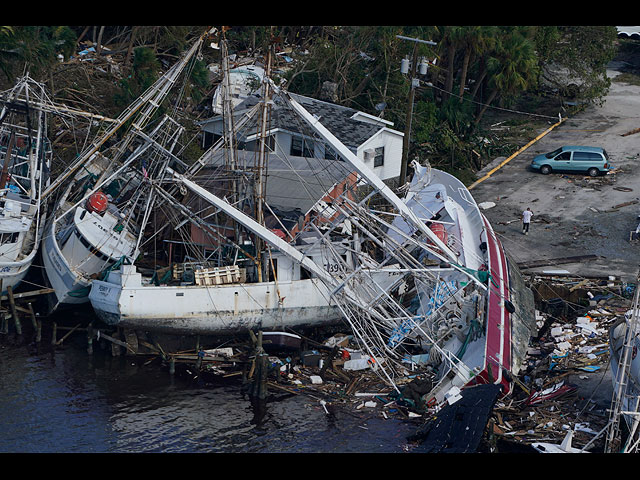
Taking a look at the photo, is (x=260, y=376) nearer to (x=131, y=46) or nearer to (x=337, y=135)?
(x=337, y=135)

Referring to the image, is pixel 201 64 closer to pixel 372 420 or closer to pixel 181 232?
pixel 181 232

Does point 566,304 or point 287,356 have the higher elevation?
point 566,304

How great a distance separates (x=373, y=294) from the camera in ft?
96.5

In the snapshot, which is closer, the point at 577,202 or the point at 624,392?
the point at 624,392

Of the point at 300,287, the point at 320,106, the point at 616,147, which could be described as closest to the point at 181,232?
the point at 300,287

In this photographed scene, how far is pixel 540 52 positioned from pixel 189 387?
29374 mm

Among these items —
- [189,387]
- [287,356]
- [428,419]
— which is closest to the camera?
[428,419]

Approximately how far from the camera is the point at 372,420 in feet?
83.1

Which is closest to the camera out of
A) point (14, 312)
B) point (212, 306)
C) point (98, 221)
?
point (212, 306)

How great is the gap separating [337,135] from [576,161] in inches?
438

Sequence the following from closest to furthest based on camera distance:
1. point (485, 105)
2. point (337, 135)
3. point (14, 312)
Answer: point (14, 312) → point (337, 135) → point (485, 105)

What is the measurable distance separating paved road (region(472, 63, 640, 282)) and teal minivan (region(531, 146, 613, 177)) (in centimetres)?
37

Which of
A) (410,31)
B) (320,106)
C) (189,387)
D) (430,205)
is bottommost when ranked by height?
(189,387)

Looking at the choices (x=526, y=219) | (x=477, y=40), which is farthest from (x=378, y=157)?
(x=477, y=40)
